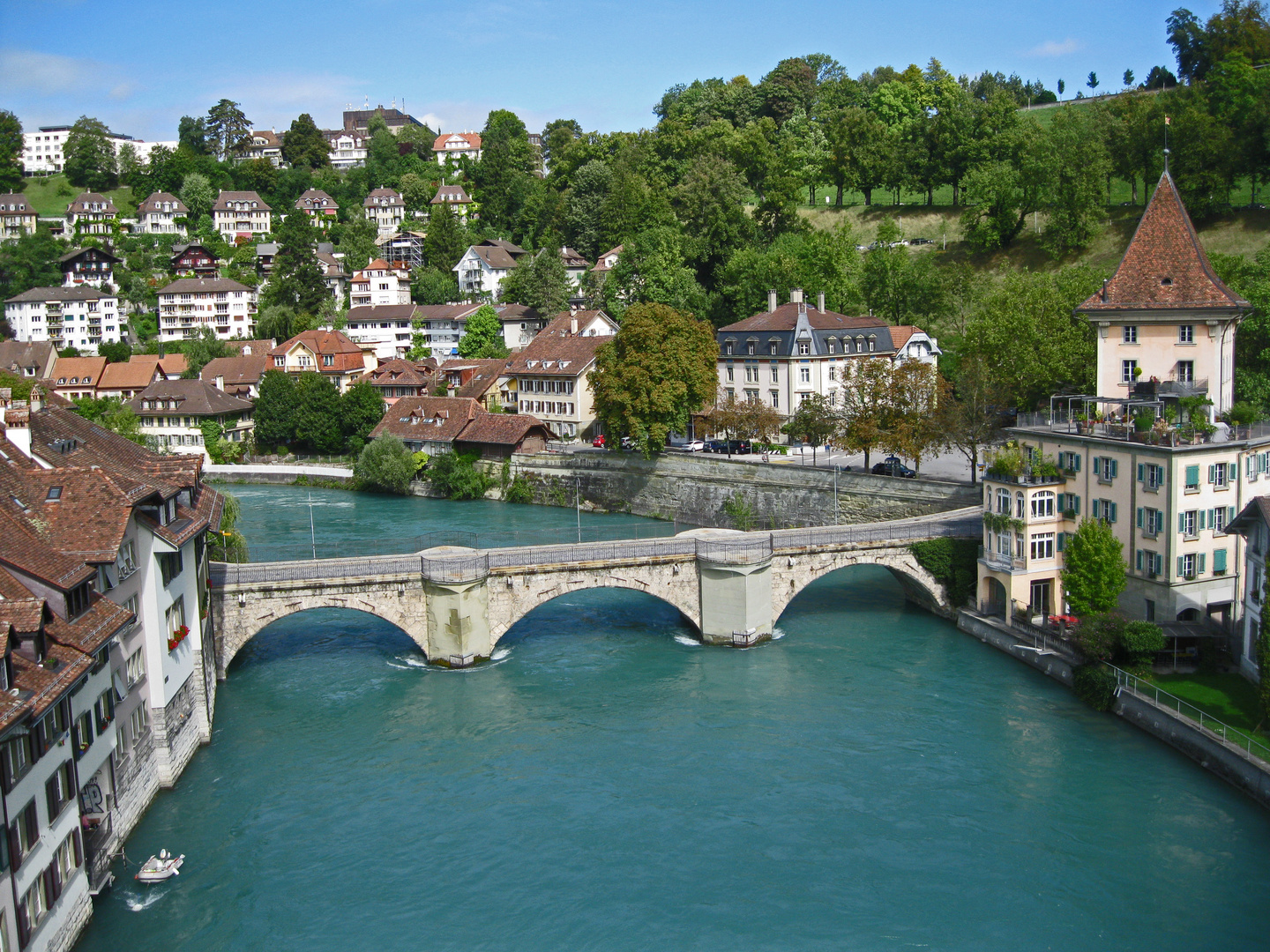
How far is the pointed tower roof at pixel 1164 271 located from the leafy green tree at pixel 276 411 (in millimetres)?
56476

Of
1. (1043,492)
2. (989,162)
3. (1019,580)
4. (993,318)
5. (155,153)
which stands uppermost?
(155,153)

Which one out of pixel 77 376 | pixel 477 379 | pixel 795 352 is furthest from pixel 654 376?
pixel 77 376

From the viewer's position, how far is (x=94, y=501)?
26.2 m

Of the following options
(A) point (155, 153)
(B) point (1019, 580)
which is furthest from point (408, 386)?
(A) point (155, 153)

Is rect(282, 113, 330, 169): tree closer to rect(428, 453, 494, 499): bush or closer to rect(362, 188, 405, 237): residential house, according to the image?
rect(362, 188, 405, 237): residential house

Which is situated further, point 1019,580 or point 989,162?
point 989,162

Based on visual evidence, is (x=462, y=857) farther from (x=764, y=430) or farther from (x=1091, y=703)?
(x=764, y=430)

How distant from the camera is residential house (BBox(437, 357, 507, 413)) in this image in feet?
269

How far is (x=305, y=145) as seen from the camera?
158 meters

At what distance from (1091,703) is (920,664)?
5709 mm

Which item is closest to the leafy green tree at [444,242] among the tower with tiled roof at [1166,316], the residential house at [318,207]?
the residential house at [318,207]

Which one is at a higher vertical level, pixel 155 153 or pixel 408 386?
pixel 155 153

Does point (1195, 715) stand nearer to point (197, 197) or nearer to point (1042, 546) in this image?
point (1042, 546)

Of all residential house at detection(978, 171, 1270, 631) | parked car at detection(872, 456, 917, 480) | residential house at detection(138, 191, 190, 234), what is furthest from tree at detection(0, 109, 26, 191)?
residential house at detection(978, 171, 1270, 631)
